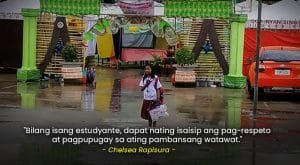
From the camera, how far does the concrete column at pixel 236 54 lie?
19688 millimetres

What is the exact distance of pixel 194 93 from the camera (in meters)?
17.8

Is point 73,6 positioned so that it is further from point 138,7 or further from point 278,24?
point 278,24

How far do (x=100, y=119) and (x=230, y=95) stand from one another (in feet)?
21.4

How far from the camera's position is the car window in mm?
16141

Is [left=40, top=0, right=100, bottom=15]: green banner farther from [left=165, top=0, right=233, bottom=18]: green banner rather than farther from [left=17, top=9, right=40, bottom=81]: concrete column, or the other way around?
[left=165, top=0, right=233, bottom=18]: green banner

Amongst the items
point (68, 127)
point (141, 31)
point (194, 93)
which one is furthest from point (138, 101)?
point (141, 31)

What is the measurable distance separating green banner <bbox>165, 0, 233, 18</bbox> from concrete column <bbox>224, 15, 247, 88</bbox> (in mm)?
429

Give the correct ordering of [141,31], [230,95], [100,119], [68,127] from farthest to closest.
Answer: [141,31] → [230,95] → [100,119] → [68,127]

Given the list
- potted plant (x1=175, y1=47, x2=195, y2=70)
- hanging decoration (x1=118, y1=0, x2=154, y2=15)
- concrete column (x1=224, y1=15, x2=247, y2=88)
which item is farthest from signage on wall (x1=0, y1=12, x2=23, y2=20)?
concrete column (x1=224, y1=15, x2=247, y2=88)

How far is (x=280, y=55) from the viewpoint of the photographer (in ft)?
53.6

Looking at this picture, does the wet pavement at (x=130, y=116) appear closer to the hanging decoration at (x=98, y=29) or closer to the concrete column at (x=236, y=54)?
the concrete column at (x=236, y=54)

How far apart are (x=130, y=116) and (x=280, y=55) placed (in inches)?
232

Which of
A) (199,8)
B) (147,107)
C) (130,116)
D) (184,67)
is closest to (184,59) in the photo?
(184,67)

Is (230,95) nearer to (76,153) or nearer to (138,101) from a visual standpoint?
(138,101)
